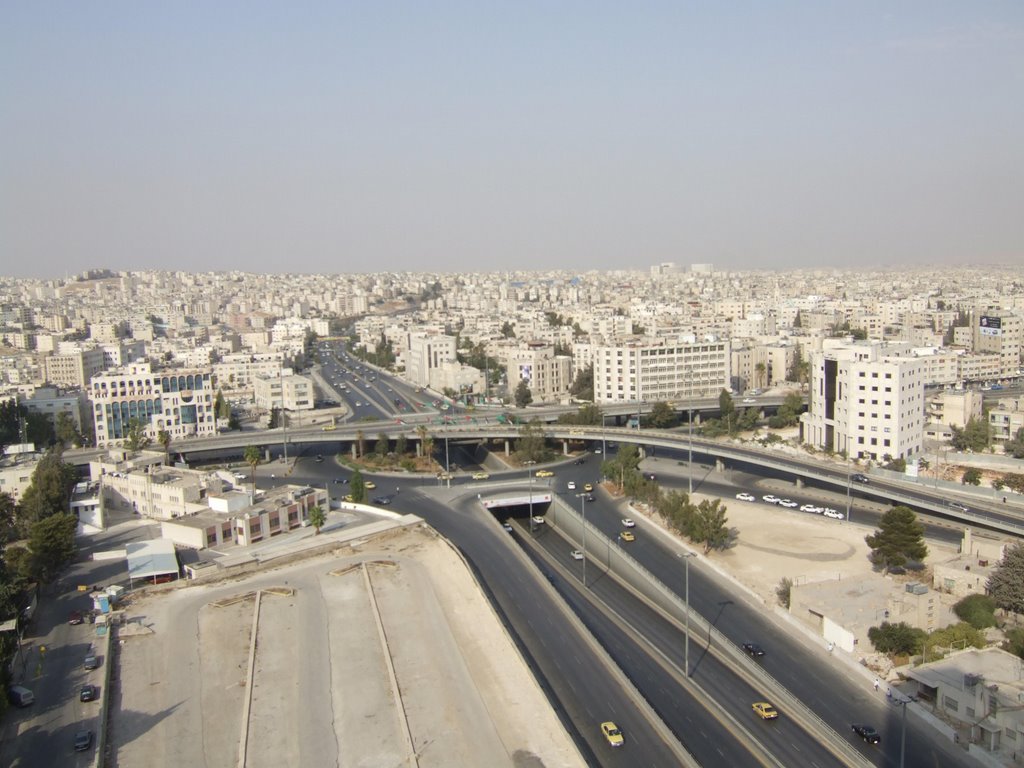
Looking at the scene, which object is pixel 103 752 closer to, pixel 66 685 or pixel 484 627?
pixel 66 685

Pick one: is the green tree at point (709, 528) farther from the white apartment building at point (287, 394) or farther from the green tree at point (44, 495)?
the white apartment building at point (287, 394)

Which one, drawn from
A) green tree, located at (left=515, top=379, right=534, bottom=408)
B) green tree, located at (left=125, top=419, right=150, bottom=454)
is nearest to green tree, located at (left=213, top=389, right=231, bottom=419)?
green tree, located at (left=125, top=419, right=150, bottom=454)

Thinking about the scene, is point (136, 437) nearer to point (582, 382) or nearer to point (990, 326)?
point (582, 382)

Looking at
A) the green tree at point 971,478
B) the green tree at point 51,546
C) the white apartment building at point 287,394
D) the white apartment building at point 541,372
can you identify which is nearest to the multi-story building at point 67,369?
the white apartment building at point 287,394

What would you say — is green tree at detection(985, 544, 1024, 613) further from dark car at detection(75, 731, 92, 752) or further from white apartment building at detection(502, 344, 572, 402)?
white apartment building at detection(502, 344, 572, 402)

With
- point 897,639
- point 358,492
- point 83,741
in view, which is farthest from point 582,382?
point 83,741

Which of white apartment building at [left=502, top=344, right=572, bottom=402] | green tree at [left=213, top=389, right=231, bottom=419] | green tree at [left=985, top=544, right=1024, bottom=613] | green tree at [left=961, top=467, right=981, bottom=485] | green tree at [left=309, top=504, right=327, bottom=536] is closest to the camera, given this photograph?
green tree at [left=985, top=544, right=1024, bottom=613]

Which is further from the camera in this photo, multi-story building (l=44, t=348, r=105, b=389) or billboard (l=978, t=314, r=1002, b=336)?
multi-story building (l=44, t=348, r=105, b=389)
